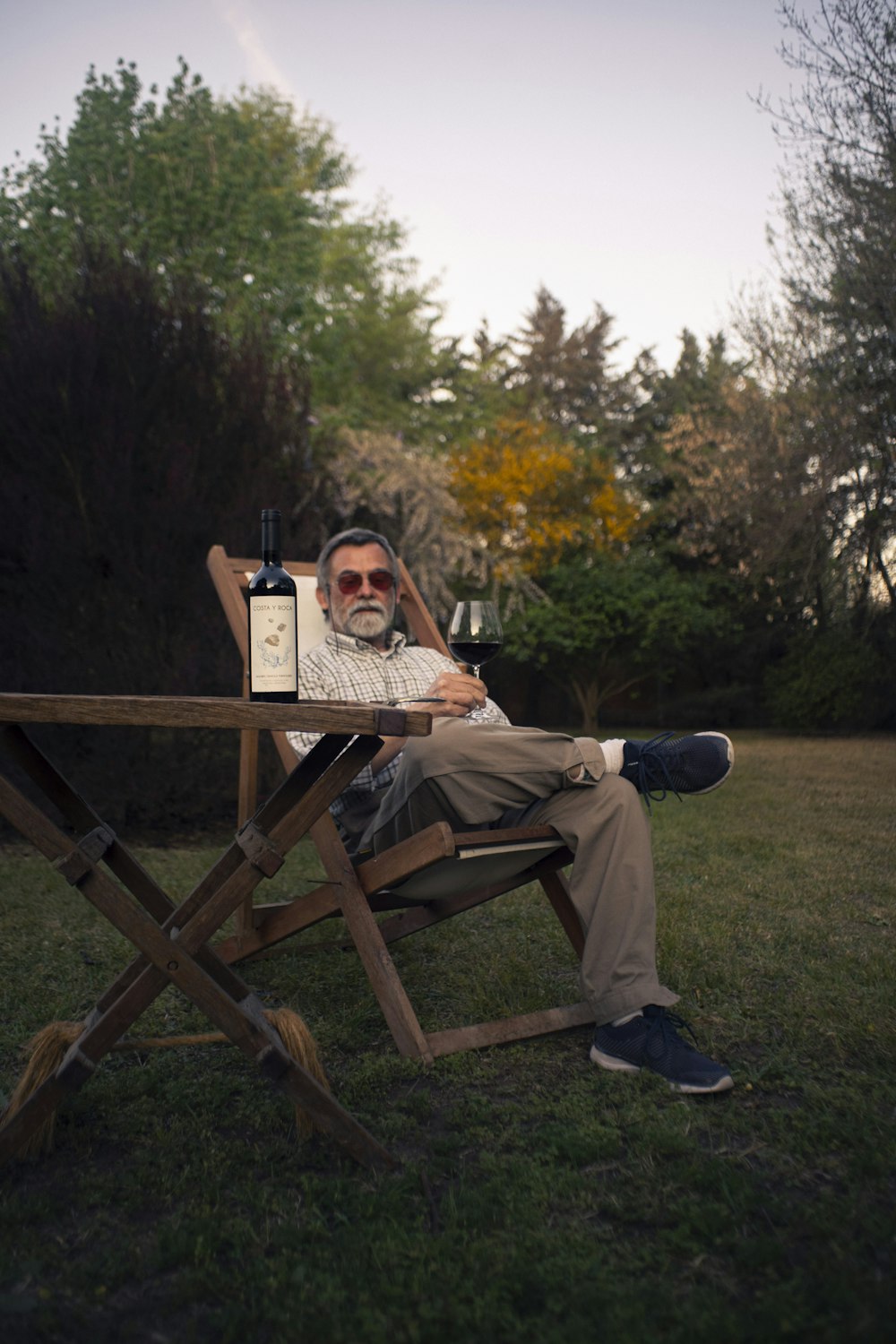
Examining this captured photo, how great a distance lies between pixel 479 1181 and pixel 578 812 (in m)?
0.86

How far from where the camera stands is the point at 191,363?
582 centimetres

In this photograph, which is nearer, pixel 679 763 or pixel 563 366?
pixel 679 763

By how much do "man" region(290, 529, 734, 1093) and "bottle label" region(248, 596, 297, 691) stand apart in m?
0.42

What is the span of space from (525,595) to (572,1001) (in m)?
12.8

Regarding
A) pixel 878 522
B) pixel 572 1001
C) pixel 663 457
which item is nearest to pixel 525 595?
pixel 663 457

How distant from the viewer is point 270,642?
1914mm

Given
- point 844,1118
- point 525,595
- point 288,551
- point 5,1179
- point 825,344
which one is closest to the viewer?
point 5,1179

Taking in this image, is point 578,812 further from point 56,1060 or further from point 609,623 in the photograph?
point 609,623

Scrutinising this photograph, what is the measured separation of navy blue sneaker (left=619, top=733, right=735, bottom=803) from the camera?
2520 millimetres

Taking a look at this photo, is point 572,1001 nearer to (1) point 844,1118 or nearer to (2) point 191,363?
(1) point 844,1118

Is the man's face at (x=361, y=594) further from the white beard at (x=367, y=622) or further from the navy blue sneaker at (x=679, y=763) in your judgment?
the navy blue sneaker at (x=679, y=763)

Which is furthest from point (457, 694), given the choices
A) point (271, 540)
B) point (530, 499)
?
point (530, 499)

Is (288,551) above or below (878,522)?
below

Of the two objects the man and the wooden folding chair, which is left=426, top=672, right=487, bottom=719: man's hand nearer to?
the man
